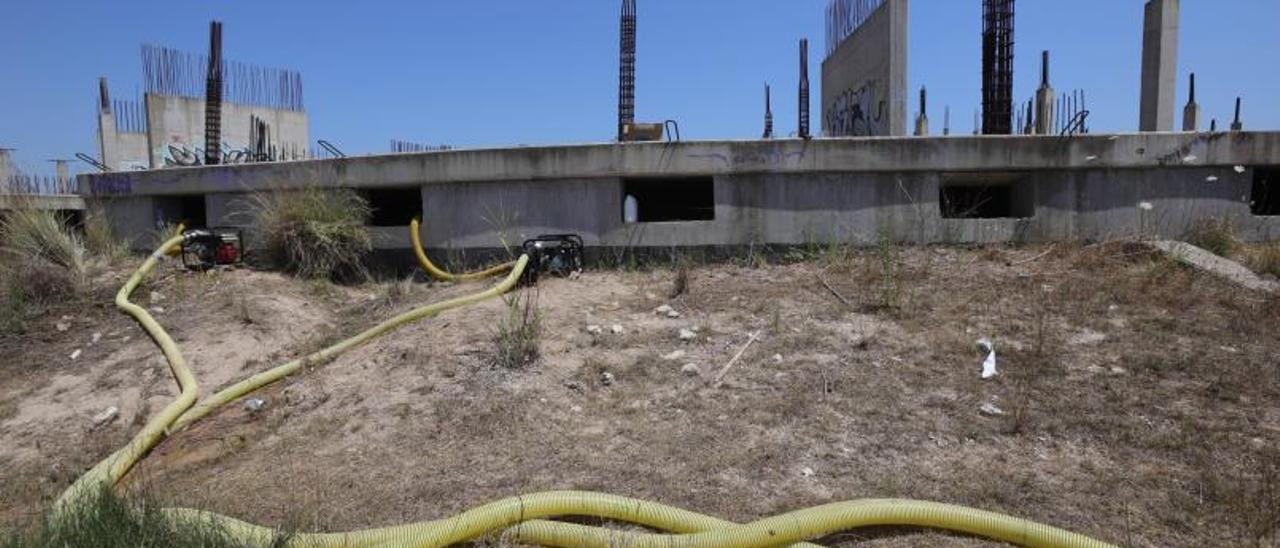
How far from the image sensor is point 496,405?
4727 mm

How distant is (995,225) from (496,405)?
5.11 m

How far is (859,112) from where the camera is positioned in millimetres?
12234

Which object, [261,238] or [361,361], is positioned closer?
[361,361]

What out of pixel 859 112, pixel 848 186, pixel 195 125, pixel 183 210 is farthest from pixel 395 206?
pixel 195 125


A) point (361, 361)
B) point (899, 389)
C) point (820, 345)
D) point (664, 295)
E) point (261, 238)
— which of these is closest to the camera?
point (899, 389)

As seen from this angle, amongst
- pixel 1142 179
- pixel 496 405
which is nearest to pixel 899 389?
pixel 496 405

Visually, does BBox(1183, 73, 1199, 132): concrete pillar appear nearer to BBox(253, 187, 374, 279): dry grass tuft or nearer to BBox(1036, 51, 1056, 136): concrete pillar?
BBox(1036, 51, 1056, 136): concrete pillar

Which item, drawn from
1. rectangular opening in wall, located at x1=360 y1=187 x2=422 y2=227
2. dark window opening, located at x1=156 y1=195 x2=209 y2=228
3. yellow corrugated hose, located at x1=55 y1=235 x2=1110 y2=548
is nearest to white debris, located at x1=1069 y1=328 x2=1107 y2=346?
yellow corrugated hose, located at x1=55 y1=235 x2=1110 y2=548

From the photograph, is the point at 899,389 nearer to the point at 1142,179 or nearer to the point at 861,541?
the point at 861,541

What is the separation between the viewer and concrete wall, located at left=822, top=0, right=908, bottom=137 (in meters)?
10.1

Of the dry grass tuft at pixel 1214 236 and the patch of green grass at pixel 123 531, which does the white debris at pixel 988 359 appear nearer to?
the dry grass tuft at pixel 1214 236

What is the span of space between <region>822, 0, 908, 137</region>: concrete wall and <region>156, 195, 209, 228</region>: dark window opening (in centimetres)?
852

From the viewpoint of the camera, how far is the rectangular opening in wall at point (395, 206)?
882 cm

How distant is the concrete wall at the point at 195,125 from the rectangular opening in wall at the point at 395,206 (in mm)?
6536
